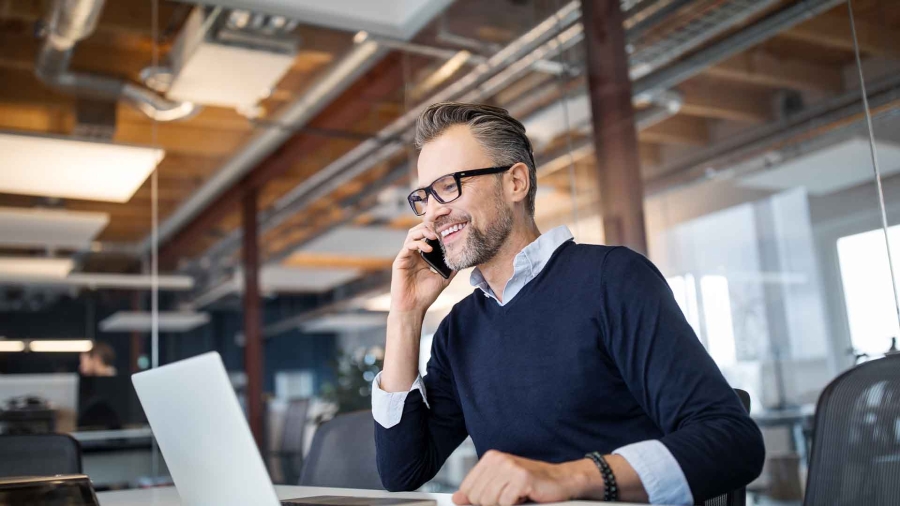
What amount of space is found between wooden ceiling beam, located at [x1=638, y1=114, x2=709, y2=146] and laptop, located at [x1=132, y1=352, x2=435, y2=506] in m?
2.61

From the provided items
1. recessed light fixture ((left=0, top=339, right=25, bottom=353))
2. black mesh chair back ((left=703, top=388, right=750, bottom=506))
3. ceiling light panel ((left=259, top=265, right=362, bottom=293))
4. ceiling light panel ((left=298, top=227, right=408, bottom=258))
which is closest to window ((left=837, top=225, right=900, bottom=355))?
black mesh chair back ((left=703, top=388, right=750, bottom=506))

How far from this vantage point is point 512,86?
15.3 ft

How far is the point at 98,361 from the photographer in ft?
13.5

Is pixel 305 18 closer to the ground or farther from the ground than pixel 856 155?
farther from the ground

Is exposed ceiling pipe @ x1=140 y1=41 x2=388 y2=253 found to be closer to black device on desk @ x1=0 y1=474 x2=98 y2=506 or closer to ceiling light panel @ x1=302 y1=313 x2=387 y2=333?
ceiling light panel @ x1=302 y1=313 x2=387 y2=333

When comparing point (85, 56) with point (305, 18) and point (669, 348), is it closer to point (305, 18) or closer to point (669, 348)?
point (305, 18)

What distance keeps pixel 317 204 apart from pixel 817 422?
4123mm

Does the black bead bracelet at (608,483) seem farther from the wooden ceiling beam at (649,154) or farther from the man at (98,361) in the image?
the man at (98,361)

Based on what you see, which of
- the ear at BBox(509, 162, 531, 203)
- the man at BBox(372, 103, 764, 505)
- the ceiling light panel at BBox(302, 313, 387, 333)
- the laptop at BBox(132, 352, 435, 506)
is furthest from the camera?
the ceiling light panel at BBox(302, 313, 387, 333)

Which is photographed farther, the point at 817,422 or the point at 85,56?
the point at 85,56

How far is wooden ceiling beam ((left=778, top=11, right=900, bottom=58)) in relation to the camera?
283 cm

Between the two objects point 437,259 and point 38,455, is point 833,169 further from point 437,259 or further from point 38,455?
point 38,455

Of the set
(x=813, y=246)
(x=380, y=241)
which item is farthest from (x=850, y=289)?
(x=380, y=241)

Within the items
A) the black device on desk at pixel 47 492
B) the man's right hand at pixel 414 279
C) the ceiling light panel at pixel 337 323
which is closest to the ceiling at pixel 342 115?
the ceiling light panel at pixel 337 323
